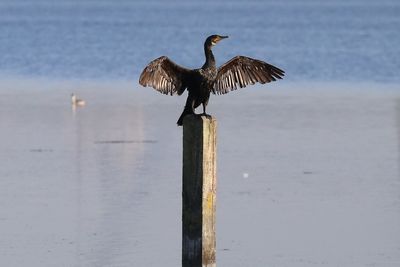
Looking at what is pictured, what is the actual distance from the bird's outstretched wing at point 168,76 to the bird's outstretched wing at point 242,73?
0.25 m

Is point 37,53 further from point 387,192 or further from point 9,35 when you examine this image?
point 387,192

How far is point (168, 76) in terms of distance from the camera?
1090 centimetres

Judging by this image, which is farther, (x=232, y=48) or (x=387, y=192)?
(x=232, y=48)

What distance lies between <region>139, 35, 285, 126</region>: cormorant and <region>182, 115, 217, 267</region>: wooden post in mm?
821

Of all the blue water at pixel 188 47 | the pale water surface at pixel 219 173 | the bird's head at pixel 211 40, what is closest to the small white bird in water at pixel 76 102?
the pale water surface at pixel 219 173

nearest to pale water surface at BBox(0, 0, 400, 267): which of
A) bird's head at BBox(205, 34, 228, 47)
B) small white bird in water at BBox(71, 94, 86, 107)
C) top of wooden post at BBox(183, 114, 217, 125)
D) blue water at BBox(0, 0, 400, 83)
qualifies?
small white bird in water at BBox(71, 94, 86, 107)

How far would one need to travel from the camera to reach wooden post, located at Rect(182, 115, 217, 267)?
9.69m

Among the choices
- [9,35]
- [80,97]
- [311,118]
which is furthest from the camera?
[9,35]

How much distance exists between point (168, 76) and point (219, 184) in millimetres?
5313

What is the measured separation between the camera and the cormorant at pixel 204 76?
10.8m

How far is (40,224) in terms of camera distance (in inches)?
550

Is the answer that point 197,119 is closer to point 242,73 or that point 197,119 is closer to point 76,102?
point 242,73

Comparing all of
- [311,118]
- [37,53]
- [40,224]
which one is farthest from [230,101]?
[37,53]

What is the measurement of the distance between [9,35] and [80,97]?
104 ft
